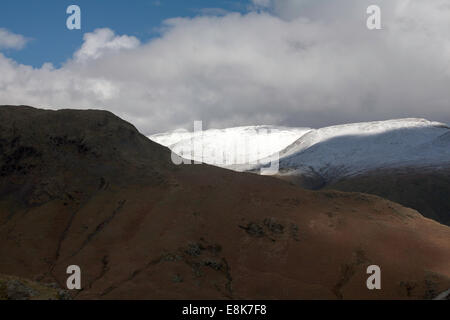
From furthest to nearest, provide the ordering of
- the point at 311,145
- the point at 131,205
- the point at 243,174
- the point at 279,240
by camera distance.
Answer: the point at 311,145, the point at 243,174, the point at 131,205, the point at 279,240

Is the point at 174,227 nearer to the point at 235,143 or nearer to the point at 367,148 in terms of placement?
the point at 367,148

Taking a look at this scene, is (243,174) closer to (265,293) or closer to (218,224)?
Answer: (218,224)

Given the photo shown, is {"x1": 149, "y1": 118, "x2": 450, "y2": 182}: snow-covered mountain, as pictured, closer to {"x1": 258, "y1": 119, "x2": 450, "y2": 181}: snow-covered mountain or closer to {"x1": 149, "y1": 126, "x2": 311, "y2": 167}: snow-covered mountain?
{"x1": 258, "y1": 119, "x2": 450, "y2": 181}: snow-covered mountain

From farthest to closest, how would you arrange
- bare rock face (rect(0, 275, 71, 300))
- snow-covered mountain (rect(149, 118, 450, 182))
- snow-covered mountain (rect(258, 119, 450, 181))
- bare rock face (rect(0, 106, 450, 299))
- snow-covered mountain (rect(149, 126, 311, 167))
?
snow-covered mountain (rect(149, 126, 311, 167)) < snow-covered mountain (rect(149, 118, 450, 182)) < snow-covered mountain (rect(258, 119, 450, 181)) < bare rock face (rect(0, 106, 450, 299)) < bare rock face (rect(0, 275, 71, 300))

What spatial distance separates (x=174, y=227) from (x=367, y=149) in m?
103

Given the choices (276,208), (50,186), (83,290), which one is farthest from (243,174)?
(83,290)

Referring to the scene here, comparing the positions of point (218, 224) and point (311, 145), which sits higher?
point (311, 145)

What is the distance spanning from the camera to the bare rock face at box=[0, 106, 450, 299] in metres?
18.3

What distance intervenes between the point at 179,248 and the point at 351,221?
9595 mm

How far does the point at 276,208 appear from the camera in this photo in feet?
78.4

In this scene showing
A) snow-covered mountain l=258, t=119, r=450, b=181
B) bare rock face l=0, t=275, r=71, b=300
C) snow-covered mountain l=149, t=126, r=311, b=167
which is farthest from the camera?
snow-covered mountain l=149, t=126, r=311, b=167

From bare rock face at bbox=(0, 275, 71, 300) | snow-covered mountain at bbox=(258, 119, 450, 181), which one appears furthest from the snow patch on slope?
bare rock face at bbox=(0, 275, 71, 300)

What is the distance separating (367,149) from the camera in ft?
380

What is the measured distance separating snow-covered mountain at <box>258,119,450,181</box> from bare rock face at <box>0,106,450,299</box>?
255ft
